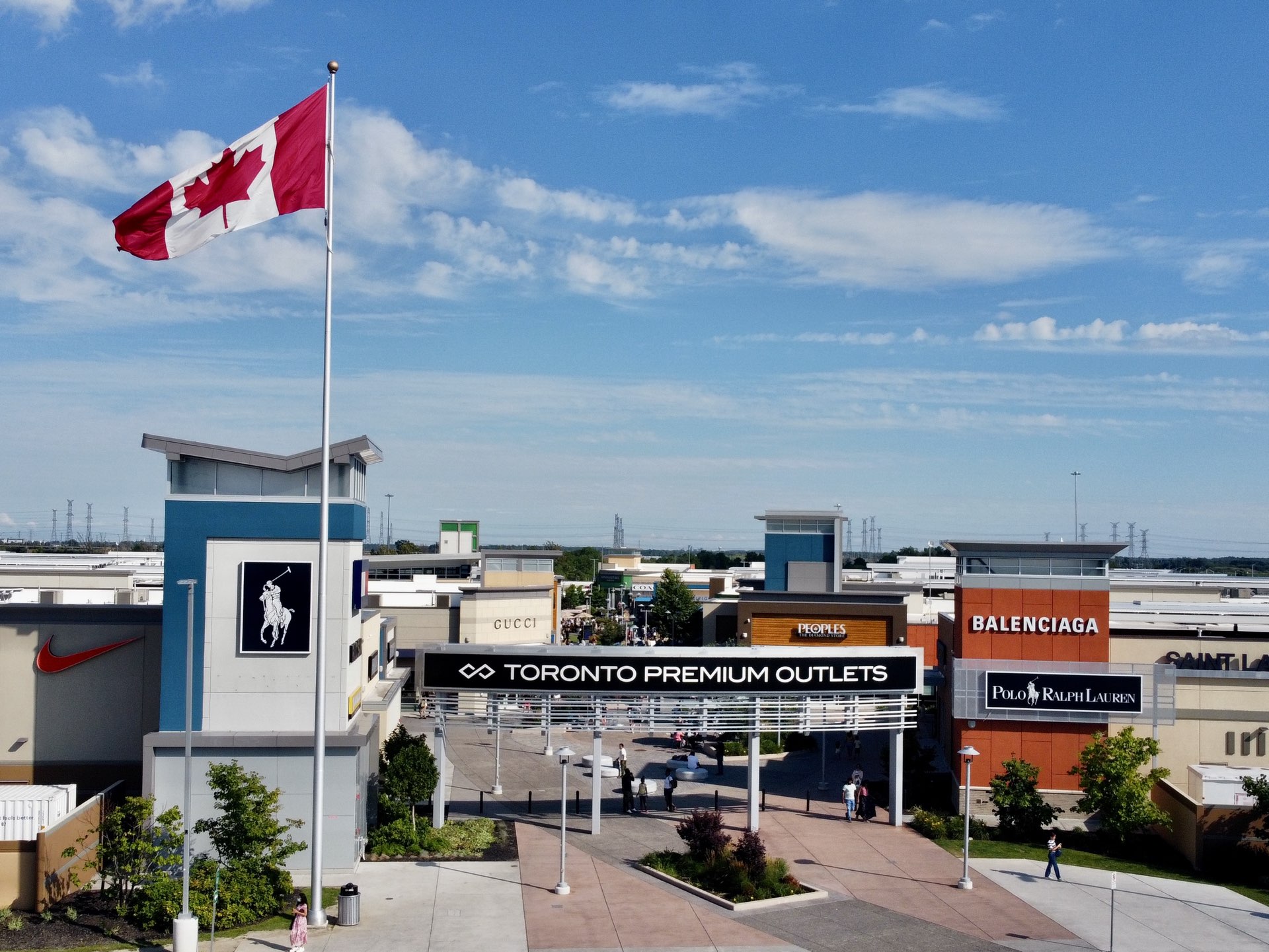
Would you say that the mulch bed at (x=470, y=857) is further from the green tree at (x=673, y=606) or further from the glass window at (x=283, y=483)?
the green tree at (x=673, y=606)

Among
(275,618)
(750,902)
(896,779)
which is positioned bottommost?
(750,902)

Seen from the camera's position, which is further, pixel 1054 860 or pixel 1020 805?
pixel 1020 805

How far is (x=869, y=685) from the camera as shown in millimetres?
34938

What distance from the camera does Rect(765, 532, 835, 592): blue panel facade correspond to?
7475 centimetres

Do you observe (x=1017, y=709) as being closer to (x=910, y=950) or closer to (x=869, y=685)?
(x=869, y=685)

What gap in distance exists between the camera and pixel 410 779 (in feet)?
105

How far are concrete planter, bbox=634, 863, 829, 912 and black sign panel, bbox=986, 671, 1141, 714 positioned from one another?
11.6 meters

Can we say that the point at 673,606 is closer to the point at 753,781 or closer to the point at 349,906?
the point at 753,781

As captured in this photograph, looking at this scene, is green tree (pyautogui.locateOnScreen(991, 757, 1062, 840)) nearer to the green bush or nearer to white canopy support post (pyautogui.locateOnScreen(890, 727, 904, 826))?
white canopy support post (pyautogui.locateOnScreen(890, 727, 904, 826))

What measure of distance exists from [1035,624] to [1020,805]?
6.24m

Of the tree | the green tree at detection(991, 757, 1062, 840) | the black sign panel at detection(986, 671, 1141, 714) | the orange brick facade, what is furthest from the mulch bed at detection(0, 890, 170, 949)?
the black sign panel at detection(986, 671, 1141, 714)

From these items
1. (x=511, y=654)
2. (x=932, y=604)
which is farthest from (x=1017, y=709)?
(x=932, y=604)

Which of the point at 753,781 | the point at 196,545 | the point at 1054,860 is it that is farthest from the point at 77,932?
the point at 1054,860

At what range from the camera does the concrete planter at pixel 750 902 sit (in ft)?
87.0
